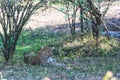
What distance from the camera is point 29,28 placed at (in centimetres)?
1673

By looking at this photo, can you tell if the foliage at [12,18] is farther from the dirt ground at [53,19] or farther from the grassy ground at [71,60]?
the dirt ground at [53,19]

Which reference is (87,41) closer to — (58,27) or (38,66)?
(38,66)

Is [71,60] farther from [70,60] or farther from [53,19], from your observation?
[53,19]

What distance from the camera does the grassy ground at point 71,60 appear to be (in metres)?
6.92

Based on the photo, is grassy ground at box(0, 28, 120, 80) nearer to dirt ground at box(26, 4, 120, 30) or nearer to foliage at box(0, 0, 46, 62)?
foliage at box(0, 0, 46, 62)

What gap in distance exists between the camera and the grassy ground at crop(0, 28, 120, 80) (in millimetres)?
6923

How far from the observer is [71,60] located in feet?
31.9

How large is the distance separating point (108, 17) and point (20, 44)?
513 centimetres

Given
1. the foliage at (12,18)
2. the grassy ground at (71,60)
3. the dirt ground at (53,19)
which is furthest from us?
the dirt ground at (53,19)

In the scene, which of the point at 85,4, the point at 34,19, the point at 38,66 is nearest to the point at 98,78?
the point at 38,66

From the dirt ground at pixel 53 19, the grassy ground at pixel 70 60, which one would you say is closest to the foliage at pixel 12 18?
the grassy ground at pixel 70 60

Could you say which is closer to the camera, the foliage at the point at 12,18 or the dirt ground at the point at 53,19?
the foliage at the point at 12,18

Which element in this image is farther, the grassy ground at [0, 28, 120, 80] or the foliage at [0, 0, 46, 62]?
the foliage at [0, 0, 46, 62]

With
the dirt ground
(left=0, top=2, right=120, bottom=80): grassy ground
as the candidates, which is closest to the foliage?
(left=0, top=2, right=120, bottom=80): grassy ground
